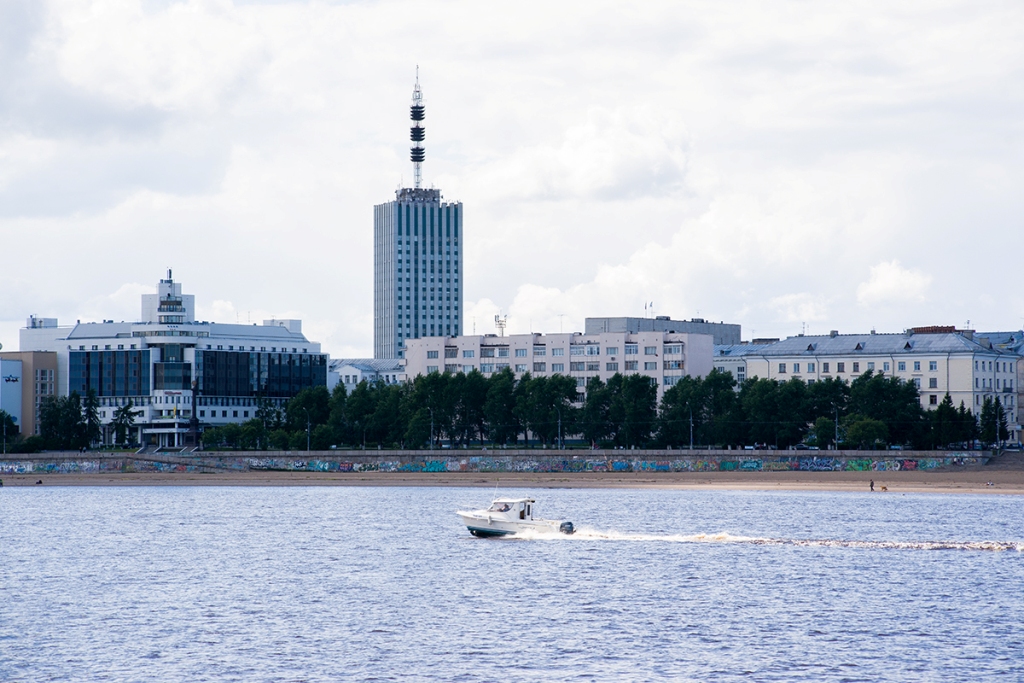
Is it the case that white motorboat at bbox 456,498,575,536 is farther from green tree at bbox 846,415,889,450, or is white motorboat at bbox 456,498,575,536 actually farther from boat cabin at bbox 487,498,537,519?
green tree at bbox 846,415,889,450

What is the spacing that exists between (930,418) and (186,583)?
13601 cm

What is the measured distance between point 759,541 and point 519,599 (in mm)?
30679

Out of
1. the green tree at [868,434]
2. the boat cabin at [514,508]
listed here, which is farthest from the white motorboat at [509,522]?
the green tree at [868,434]

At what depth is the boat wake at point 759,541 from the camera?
95250mm

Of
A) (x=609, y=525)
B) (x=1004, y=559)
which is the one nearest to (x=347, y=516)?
(x=609, y=525)

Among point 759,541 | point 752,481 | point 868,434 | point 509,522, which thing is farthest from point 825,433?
point 509,522

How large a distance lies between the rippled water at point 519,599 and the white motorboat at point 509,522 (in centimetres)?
101

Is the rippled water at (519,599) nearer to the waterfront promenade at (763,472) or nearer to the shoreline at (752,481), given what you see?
the shoreline at (752,481)

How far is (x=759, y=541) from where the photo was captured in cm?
9919

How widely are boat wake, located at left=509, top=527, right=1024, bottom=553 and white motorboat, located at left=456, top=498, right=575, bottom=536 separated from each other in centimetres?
55

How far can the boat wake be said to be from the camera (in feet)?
313

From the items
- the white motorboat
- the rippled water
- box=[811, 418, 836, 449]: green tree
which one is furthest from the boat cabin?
box=[811, 418, 836, 449]: green tree

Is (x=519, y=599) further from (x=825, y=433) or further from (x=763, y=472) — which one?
(x=825, y=433)

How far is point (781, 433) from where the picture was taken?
198 meters
